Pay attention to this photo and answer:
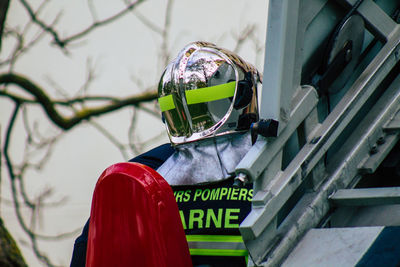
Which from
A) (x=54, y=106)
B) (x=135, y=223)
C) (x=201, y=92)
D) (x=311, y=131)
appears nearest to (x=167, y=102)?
(x=201, y=92)

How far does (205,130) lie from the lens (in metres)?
2.82

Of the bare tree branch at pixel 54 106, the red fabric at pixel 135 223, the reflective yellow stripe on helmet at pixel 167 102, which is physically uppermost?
the reflective yellow stripe on helmet at pixel 167 102

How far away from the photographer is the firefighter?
2518 millimetres

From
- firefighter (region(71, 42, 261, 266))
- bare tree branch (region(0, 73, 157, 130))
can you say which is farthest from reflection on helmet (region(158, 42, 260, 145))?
bare tree branch (region(0, 73, 157, 130))

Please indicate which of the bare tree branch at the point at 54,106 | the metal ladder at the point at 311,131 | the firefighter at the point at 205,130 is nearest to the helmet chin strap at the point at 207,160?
the firefighter at the point at 205,130

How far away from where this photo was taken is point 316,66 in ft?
7.20

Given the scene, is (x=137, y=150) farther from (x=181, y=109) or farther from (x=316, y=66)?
(x=316, y=66)

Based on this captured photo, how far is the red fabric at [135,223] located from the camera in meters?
2.20

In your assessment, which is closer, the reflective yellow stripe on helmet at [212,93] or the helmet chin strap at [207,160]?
the helmet chin strap at [207,160]

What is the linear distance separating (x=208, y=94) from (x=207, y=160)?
0.91 feet

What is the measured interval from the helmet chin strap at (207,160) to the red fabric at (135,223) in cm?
40

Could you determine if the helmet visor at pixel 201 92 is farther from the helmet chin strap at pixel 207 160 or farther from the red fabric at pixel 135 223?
the red fabric at pixel 135 223

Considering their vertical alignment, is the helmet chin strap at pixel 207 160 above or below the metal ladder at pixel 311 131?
below

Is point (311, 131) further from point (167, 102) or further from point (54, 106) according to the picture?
point (54, 106)
